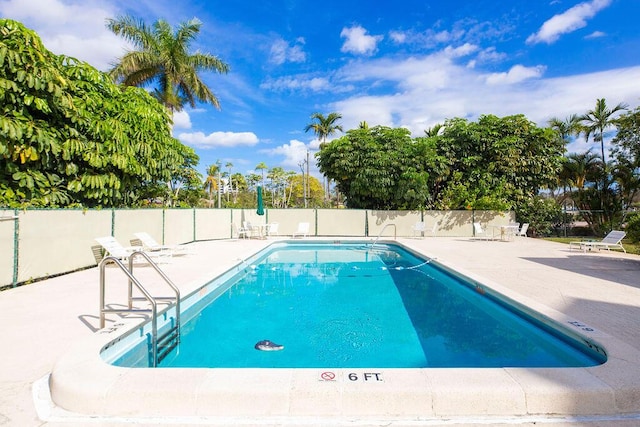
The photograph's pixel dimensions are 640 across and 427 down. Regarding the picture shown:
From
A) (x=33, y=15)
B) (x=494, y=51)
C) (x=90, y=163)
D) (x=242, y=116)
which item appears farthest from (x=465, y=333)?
(x=242, y=116)

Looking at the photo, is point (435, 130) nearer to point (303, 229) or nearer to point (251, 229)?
point (303, 229)

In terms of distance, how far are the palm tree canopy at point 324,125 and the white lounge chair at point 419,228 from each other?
67.5 ft

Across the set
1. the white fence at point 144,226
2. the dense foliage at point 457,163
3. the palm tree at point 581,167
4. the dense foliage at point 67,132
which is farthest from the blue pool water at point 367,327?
the palm tree at point 581,167

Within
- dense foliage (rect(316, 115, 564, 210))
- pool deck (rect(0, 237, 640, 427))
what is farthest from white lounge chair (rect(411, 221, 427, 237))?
pool deck (rect(0, 237, 640, 427))

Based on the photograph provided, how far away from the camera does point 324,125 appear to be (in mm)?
36531

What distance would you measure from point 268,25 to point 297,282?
13.9 meters

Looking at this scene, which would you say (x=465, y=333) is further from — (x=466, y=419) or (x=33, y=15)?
(x=33, y=15)

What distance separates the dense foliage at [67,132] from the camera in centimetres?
667

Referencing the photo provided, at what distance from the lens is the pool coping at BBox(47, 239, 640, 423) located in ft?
7.85

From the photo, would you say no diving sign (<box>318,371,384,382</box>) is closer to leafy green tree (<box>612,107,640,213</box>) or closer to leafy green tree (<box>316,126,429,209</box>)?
leafy green tree (<box>316,126,429,209</box>)

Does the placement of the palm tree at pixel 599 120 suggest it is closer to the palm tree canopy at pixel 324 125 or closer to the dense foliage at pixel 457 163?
the dense foliage at pixel 457 163

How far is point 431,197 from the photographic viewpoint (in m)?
20.9

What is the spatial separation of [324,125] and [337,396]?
3577 centimetres

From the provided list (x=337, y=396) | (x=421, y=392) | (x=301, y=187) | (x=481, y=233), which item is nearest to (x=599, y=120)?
(x=481, y=233)
